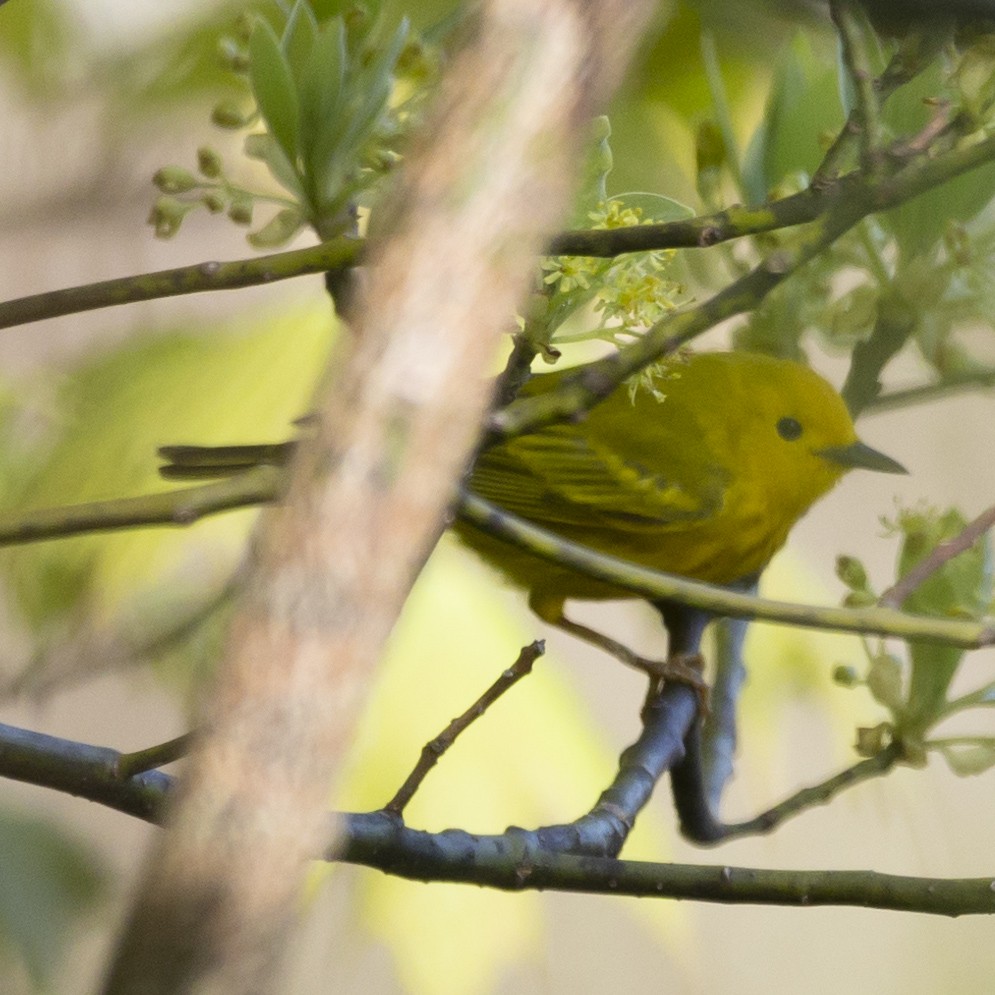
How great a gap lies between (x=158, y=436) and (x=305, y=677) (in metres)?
0.77

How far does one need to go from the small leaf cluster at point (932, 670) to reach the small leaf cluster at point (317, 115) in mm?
298

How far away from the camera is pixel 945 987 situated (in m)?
1.26

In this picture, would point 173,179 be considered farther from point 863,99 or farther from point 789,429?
point 789,429

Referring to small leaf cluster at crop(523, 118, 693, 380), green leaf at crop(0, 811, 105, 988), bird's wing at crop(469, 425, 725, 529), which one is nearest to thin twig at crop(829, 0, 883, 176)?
small leaf cluster at crop(523, 118, 693, 380)

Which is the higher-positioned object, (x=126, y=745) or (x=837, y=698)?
(x=837, y=698)

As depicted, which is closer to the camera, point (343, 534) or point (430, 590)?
point (343, 534)

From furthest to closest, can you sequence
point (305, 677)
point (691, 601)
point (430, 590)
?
point (430, 590) → point (691, 601) → point (305, 677)

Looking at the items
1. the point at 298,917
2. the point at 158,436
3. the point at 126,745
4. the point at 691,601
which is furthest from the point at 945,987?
the point at 298,917

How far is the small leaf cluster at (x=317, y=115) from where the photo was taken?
0.40 meters

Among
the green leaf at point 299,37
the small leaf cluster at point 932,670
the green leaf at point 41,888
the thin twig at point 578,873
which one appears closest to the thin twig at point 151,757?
the thin twig at point 578,873

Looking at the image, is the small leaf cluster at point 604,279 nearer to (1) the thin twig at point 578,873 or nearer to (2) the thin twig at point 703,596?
(2) the thin twig at point 703,596

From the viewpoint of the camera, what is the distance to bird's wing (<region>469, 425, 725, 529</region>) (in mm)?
951

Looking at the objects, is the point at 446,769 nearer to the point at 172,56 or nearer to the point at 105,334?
the point at 105,334

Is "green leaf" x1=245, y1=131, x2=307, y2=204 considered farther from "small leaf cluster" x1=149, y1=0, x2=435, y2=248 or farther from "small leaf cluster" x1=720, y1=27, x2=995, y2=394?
"small leaf cluster" x1=720, y1=27, x2=995, y2=394
